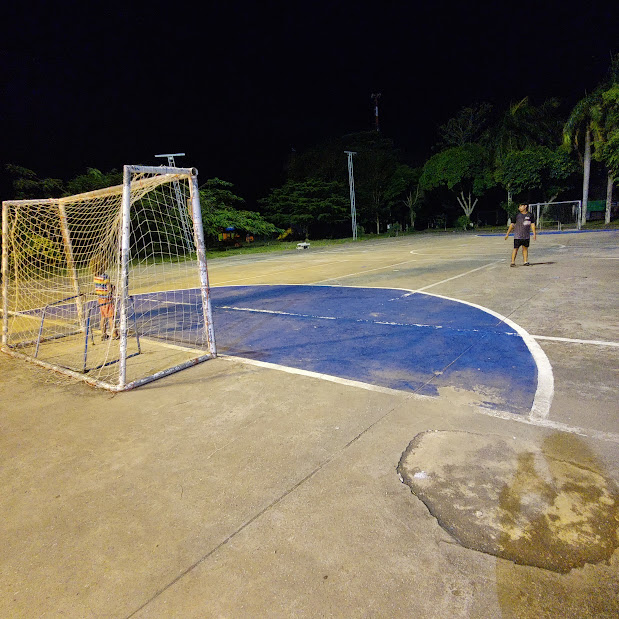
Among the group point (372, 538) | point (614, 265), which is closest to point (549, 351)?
point (372, 538)

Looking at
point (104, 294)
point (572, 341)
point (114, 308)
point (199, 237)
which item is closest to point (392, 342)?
point (572, 341)

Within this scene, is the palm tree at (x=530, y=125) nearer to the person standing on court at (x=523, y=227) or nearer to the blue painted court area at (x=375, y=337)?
the person standing on court at (x=523, y=227)

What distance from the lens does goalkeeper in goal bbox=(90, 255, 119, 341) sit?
6570mm

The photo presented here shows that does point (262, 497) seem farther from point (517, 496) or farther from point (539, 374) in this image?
point (539, 374)

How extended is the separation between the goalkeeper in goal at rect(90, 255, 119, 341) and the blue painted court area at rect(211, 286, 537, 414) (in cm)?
183

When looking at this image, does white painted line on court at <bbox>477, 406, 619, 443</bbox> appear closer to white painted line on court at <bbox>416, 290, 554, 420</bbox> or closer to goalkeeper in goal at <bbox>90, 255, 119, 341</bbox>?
white painted line on court at <bbox>416, 290, 554, 420</bbox>

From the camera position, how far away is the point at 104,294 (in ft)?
21.5

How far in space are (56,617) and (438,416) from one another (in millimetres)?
3038

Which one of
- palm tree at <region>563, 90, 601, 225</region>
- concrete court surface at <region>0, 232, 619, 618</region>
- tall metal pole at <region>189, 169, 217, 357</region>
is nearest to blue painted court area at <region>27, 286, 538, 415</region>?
concrete court surface at <region>0, 232, 619, 618</region>

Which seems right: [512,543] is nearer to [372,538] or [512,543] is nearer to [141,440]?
[372,538]

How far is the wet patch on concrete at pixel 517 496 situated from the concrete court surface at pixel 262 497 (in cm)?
4

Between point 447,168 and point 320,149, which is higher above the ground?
point 320,149

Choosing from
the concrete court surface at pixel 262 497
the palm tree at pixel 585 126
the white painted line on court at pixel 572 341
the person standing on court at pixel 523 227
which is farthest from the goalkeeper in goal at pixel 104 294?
the palm tree at pixel 585 126

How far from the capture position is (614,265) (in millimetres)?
11625
